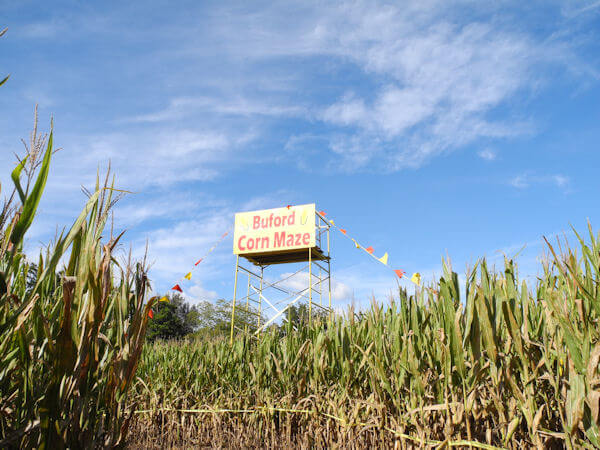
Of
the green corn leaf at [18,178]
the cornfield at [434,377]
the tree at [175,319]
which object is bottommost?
the cornfield at [434,377]

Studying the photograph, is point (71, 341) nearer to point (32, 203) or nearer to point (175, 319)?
point (32, 203)

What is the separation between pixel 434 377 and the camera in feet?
12.5

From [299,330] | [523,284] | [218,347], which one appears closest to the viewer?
[523,284]

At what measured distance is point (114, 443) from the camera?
6.78 ft

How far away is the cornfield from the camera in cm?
292

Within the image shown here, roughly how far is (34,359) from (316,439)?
13.2 ft

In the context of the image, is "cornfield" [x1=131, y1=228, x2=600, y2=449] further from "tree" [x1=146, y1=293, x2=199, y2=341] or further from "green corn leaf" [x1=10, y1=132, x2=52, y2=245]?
"tree" [x1=146, y1=293, x2=199, y2=341]

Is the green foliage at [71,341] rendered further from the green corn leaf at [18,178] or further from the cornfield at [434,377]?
the cornfield at [434,377]

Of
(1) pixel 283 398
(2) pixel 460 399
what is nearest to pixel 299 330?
(1) pixel 283 398

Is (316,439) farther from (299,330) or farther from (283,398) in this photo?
(299,330)

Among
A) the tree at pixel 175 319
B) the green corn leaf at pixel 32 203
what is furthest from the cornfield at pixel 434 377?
the tree at pixel 175 319

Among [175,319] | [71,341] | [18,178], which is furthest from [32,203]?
[175,319]

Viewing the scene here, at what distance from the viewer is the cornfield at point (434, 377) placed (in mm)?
2916

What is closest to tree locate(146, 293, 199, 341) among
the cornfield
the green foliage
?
the cornfield
